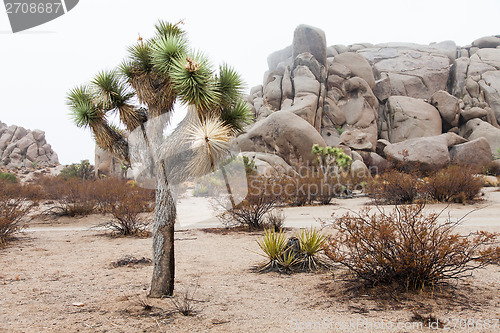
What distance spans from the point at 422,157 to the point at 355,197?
32.3 feet

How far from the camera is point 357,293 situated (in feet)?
14.2

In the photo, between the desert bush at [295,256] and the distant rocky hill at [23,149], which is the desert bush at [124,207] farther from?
the distant rocky hill at [23,149]

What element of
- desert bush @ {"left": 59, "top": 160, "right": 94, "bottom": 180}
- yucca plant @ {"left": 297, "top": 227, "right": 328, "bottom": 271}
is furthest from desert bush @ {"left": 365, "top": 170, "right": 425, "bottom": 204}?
desert bush @ {"left": 59, "top": 160, "right": 94, "bottom": 180}

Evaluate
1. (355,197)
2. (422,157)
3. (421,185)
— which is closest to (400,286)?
(421,185)

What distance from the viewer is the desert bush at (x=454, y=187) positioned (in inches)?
519

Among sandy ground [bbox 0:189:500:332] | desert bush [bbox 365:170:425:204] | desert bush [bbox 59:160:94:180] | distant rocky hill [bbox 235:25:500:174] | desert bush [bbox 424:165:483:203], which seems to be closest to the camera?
sandy ground [bbox 0:189:500:332]

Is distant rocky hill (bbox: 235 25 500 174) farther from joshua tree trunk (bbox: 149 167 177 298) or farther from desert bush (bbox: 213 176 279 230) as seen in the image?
joshua tree trunk (bbox: 149 167 177 298)

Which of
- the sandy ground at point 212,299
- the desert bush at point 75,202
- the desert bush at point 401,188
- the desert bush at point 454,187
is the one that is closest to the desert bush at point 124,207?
the desert bush at point 75,202

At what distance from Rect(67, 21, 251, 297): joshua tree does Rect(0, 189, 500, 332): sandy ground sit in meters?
0.77

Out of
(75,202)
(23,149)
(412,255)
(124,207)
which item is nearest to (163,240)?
(412,255)

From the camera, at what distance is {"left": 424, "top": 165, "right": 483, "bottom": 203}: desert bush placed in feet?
43.2

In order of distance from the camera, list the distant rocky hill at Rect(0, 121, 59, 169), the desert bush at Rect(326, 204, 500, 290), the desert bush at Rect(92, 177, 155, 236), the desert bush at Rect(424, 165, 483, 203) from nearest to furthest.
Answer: the desert bush at Rect(326, 204, 500, 290) < the desert bush at Rect(92, 177, 155, 236) < the desert bush at Rect(424, 165, 483, 203) < the distant rocky hill at Rect(0, 121, 59, 169)

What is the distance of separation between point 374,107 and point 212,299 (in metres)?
34.1

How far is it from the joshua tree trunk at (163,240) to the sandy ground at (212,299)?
21 centimetres
